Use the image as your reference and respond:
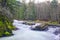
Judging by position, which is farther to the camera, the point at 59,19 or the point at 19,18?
the point at 19,18

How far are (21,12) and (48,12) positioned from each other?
31.9ft

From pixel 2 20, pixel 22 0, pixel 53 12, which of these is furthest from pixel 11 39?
pixel 22 0

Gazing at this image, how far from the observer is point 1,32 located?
1747cm

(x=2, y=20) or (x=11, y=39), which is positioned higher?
(x=2, y=20)

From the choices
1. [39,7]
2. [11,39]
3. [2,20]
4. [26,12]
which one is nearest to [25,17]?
[26,12]

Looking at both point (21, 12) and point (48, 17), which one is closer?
point (48, 17)

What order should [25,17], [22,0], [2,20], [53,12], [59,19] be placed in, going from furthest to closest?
[22,0] < [25,17] < [53,12] < [59,19] < [2,20]

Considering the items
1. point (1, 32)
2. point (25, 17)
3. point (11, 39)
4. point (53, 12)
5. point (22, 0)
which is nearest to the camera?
point (11, 39)

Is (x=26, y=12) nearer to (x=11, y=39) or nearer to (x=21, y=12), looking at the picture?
(x=21, y=12)

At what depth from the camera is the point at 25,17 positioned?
5469 centimetres

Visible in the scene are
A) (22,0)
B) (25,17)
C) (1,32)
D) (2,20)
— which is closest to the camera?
(1,32)

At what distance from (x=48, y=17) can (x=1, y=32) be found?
3516cm

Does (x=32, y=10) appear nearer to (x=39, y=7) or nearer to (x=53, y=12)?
(x=39, y=7)

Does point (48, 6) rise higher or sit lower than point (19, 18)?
higher
